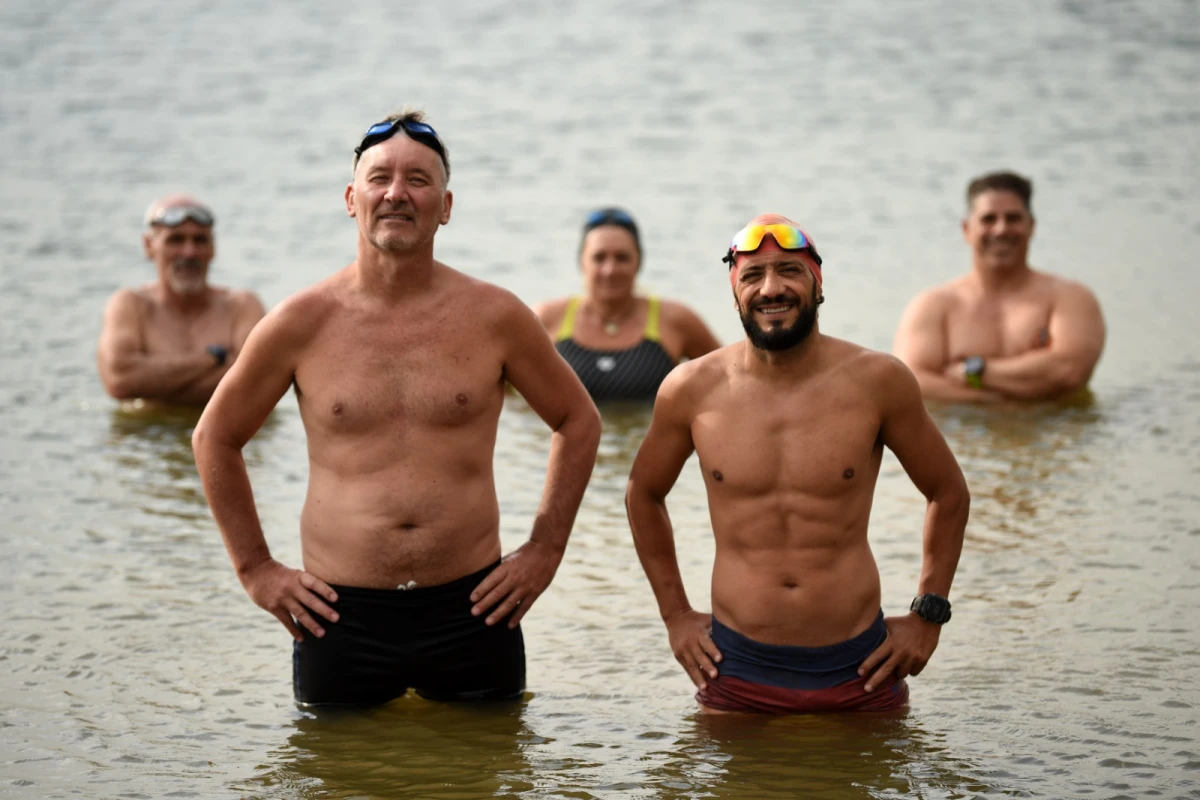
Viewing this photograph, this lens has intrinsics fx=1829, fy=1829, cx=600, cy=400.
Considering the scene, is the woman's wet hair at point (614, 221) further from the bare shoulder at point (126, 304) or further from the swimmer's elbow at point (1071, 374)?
the bare shoulder at point (126, 304)

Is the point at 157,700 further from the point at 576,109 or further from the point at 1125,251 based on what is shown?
the point at 576,109

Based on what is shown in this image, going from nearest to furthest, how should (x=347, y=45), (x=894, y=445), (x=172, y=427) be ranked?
(x=894, y=445), (x=172, y=427), (x=347, y=45)

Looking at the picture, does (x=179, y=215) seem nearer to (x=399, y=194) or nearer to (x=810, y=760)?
(x=399, y=194)

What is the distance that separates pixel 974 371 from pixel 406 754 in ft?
17.6

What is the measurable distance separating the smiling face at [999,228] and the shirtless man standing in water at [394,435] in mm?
5181

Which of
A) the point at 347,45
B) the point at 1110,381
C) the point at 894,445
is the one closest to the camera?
the point at 894,445

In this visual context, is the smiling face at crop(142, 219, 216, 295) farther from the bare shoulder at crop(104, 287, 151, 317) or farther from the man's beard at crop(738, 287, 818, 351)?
the man's beard at crop(738, 287, 818, 351)

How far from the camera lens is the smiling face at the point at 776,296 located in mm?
5141

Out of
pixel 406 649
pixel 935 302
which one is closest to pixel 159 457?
pixel 935 302

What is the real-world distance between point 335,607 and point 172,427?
5.11 meters

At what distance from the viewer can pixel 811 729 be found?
18.0 feet

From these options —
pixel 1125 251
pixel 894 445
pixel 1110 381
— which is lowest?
pixel 894 445

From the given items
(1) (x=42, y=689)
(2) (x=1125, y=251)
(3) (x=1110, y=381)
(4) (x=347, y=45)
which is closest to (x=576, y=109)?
(4) (x=347, y=45)

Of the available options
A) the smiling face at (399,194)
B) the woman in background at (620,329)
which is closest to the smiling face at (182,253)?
the woman in background at (620,329)
